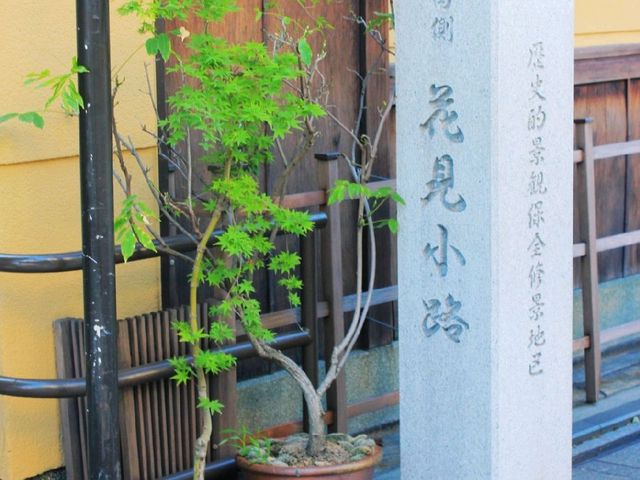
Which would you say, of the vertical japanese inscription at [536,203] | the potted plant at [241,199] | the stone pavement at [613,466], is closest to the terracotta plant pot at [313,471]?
the potted plant at [241,199]

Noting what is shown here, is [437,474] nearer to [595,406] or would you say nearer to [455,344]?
[455,344]

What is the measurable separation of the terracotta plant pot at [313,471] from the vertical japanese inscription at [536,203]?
89 cm

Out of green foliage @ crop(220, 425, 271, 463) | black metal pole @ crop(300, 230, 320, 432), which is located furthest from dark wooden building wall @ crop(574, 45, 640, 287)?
green foliage @ crop(220, 425, 271, 463)

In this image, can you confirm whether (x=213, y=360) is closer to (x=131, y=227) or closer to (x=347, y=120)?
(x=131, y=227)

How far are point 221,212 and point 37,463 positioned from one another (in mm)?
1560

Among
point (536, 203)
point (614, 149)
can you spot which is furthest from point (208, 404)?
point (614, 149)

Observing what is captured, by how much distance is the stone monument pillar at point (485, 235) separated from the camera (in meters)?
5.09

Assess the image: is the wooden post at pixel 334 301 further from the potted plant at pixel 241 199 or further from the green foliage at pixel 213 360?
the green foliage at pixel 213 360

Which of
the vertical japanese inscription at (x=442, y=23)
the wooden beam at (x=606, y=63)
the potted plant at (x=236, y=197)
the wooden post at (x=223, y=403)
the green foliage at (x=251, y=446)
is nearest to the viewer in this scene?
the potted plant at (x=236, y=197)

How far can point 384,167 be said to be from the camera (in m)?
7.60

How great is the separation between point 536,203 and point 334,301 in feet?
5.57

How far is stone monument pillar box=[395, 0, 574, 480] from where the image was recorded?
509 cm

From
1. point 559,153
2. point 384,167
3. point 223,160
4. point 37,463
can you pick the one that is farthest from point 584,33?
point 37,463

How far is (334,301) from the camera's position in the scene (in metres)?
6.63
